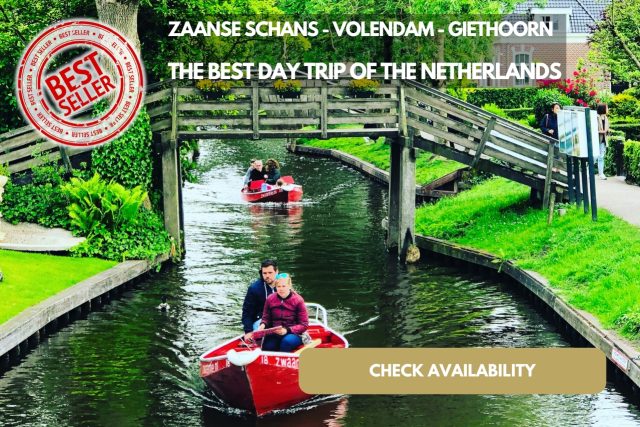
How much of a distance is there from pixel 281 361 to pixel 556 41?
193ft

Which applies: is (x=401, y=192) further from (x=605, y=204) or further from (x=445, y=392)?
(x=445, y=392)

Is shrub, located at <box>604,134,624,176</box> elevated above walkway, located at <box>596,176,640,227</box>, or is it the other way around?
shrub, located at <box>604,134,624,176</box>

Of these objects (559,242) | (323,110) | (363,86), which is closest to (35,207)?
(323,110)

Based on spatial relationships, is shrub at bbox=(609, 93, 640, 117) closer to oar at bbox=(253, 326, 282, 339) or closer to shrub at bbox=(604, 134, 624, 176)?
shrub at bbox=(604, 134, 624, 176)

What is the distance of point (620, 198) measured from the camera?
99.3ft

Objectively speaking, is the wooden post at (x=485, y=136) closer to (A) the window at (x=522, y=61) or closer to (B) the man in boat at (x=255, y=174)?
(B) the man in boat at (x=255, y=174)

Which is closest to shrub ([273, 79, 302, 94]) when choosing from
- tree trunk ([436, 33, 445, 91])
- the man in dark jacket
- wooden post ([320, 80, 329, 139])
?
wooden post ([320, 80, 329, 139])

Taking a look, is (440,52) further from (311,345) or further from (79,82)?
(311,345)

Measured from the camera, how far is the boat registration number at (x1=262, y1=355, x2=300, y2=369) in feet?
56.6

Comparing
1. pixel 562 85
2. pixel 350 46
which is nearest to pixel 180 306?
pixel 350 46

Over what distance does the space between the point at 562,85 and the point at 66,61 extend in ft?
101

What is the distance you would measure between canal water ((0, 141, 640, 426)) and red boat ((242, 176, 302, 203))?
1615 mm

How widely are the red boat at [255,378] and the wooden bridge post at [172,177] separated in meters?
11.5

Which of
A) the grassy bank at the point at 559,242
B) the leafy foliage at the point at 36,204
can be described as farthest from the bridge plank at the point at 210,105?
the grassy bank at the point at 559,242
